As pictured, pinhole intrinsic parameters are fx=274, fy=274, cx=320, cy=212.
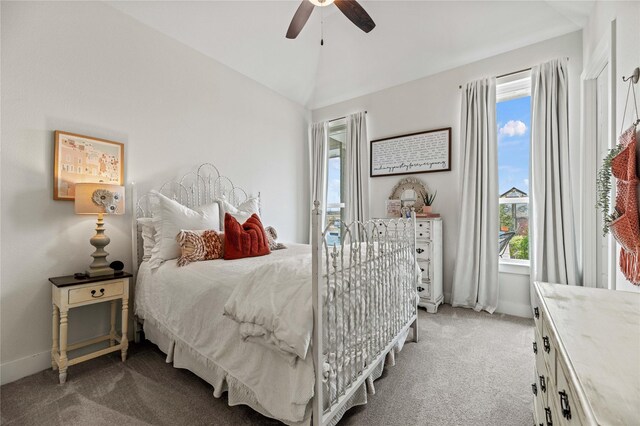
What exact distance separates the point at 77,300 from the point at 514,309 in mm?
4097

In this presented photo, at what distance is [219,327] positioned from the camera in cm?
160

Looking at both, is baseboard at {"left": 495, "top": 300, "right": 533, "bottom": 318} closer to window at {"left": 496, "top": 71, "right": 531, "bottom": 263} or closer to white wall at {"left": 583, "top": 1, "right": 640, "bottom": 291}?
window at {"left": 496, "top": 71, "right": 531, "bottom": 263}

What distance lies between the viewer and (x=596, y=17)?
2.33 meters

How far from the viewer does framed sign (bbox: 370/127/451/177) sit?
3.53 meters

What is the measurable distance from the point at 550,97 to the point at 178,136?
3957 mm

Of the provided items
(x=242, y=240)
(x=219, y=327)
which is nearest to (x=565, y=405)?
(x=219, y=327)

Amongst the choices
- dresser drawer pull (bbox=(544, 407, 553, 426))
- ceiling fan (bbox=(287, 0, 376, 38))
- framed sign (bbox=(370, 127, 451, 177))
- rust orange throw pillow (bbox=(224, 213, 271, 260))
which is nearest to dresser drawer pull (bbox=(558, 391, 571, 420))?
dresser drawer pull (bbox=(544, 407, 553, 426))

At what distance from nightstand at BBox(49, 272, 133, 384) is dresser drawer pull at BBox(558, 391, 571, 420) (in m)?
2.62

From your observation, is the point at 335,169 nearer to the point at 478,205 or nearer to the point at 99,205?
the point at 478,205

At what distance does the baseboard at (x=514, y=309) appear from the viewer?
300 centimetres

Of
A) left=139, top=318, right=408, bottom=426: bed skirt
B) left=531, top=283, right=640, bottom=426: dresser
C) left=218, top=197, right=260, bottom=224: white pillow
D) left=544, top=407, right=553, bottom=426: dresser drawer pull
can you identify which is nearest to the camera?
left=531, top=283, right=640, bottom=426: dresser

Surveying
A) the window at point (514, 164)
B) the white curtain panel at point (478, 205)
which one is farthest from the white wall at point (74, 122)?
the window at point (514, 164)

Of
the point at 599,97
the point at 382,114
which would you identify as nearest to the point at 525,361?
the point at 599,97

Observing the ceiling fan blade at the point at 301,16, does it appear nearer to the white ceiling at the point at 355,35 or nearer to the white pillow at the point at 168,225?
the white ceiling at the point at 355,35
